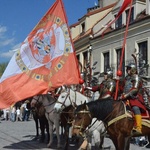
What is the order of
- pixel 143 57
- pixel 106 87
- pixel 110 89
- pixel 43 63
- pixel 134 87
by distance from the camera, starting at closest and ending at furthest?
pixel 134 87, pixel 110 89, pixel 106 87, pixel 43 63, pixel 143 57

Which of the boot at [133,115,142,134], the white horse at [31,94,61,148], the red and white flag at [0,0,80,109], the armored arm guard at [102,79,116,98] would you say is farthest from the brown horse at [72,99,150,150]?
the white horse at [31,94,61,148]

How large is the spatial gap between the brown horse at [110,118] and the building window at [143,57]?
12694mm

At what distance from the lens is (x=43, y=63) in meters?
10.5

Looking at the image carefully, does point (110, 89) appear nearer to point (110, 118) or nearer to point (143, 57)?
point (110, 118)

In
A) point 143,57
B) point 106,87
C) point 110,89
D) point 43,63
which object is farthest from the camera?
point 143,57

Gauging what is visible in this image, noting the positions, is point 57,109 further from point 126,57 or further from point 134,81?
point 126,57

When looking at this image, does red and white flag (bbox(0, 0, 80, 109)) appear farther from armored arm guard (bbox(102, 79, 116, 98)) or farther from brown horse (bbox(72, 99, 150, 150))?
brown horse (bbox(72, 99, 150, 150))

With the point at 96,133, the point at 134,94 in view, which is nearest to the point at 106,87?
the point at 96,133

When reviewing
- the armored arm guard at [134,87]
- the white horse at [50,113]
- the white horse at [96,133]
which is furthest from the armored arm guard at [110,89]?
the white horse at [50,113]

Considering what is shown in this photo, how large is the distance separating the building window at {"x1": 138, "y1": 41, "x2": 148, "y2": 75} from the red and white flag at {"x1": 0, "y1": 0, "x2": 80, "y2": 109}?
1044 centimetres

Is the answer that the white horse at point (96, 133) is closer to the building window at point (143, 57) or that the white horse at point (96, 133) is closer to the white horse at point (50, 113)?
the white horse at point (50, 113)

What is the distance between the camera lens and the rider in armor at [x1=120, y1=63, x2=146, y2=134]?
25.2 feet

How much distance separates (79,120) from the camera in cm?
758

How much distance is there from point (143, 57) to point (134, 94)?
1429 cm
